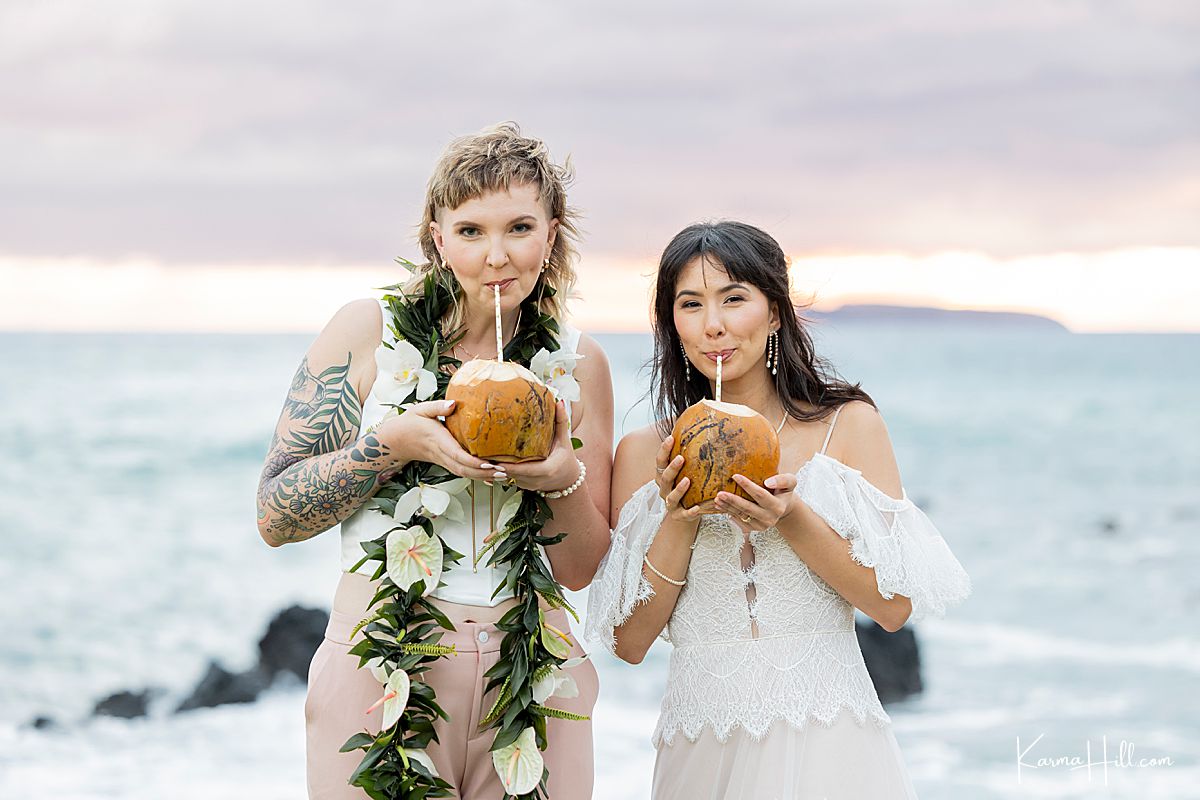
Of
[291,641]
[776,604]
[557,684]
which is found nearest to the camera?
[557,684]

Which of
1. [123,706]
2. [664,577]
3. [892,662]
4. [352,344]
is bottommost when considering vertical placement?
[123,706]

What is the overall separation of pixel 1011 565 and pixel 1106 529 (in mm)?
3871

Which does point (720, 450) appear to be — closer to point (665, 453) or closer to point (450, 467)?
point (665, 453)

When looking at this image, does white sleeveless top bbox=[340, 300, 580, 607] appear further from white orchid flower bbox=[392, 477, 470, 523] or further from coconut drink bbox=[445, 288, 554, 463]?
coconut drink bbox=[445, 288, 554, 463]

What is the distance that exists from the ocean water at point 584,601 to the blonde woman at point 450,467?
76 centimetres

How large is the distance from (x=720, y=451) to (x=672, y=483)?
0.18 meters

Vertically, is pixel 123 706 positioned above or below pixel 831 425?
below

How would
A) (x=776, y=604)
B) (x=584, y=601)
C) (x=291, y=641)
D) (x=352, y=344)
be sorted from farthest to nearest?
(x=584, y=601) < (x=291, y=641) < (x=776, y=604) < (x=352, y=344)

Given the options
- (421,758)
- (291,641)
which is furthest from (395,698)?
(291,641)

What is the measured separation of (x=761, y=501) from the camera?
3.11 metres

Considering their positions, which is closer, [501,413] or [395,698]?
[501,413]

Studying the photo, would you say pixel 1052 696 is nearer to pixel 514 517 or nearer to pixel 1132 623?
pixel 1132 623

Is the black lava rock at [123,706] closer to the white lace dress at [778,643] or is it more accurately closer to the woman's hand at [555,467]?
the white lace dress at [778,643]

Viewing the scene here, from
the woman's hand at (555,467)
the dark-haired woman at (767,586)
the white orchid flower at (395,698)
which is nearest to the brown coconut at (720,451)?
the dark-haired woman at (767,586)
